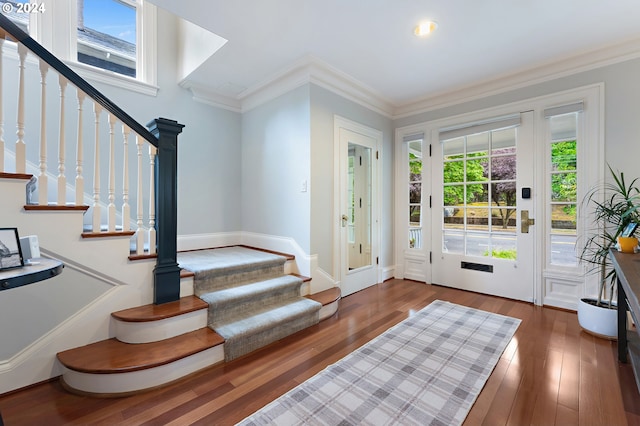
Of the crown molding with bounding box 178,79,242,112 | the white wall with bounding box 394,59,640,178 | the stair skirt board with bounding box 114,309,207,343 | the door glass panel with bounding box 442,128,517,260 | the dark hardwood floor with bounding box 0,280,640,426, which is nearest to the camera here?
the dark hardwood floor with bounding box 0,280,640,426

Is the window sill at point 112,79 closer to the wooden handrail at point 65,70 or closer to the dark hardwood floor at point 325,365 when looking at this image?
the wooden handrail at point 65,70

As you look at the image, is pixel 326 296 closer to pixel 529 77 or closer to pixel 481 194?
pixel 481 194

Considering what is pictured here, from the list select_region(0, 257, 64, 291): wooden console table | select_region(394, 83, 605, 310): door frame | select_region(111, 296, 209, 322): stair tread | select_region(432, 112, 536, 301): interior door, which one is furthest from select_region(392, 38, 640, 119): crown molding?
select_region(0, 257, 64, 291): wooden console table

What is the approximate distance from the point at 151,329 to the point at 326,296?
164 cm

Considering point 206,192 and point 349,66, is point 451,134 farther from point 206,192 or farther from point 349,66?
point 206,192

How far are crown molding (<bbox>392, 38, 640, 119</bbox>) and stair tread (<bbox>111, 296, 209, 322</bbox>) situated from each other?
3.77 metres

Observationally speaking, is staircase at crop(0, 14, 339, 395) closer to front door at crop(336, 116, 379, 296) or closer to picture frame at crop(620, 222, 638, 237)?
front door at crop(336, 116, 379, 296)

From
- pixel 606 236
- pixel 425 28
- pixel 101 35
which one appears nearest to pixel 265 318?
pixel 425 28

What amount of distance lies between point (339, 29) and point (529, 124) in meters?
2.47

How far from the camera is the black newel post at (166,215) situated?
2.18 meters

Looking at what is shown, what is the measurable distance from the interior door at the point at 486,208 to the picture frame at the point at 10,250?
402 cm

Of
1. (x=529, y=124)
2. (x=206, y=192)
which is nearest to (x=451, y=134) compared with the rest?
(x=529, y=124)

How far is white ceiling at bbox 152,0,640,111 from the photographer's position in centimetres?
211

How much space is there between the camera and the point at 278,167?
336 centimetres
